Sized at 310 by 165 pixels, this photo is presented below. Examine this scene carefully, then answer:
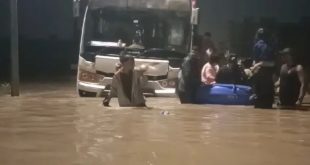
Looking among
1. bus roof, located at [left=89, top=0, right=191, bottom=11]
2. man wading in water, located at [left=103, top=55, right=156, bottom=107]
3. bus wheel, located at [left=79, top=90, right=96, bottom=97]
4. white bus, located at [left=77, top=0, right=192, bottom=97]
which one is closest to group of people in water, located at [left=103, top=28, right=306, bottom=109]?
man wading in water, located at [left=103, top=55, right=156, bottom=107]

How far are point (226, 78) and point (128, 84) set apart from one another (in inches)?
125

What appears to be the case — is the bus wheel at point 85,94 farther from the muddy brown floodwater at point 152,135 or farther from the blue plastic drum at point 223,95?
the blue plastic drum at point 223,95

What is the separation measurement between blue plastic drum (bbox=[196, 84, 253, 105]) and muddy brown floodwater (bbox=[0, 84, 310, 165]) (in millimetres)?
734

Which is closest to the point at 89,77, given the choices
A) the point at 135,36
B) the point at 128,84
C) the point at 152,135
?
the point at 135,36

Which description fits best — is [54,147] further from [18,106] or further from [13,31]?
[13,31]

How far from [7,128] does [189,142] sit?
2.66m

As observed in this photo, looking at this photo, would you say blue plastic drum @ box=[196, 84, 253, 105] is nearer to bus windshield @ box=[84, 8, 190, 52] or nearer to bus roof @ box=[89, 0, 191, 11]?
bus windshield @ box=[84, 8, 190, 52]

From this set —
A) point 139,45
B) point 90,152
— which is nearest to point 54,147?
point 90,152

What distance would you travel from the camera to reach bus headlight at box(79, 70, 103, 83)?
1582 cm

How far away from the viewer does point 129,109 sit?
39.6 feet

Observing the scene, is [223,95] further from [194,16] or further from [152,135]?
Result: [152,135]

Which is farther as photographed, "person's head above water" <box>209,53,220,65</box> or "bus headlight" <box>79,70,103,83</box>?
"bus headlight" <box>79,70,103,83</box>

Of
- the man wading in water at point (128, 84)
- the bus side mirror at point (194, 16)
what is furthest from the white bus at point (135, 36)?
the man wading in water at point (128, 84)

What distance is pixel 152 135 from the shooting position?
9000 millimetres
